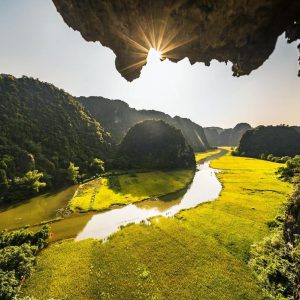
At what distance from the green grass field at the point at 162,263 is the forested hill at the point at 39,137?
3378 centimetres

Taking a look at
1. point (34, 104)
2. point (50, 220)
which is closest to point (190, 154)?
point (34, 104)

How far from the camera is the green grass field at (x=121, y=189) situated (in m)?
49.9

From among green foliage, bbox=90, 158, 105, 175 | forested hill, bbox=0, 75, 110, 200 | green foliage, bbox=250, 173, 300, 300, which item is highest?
forested hill, bbox=0, 75, 110, 200

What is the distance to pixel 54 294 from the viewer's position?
20.4 meters

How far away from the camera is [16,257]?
23.9 meters

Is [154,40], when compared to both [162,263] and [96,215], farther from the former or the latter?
[96,215]

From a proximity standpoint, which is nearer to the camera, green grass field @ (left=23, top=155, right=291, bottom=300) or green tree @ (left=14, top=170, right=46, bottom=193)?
green grass field @ (left=23, top=155, right=291, bottom=300)

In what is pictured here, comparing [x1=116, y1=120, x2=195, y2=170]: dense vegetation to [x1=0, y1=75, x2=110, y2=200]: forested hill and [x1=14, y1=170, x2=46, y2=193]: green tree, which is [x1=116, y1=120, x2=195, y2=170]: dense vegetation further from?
[x1=14, y1=170, x2=46, y2=193]: green tree

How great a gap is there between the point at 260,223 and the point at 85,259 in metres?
25.1

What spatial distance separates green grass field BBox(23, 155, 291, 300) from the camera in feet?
66.9

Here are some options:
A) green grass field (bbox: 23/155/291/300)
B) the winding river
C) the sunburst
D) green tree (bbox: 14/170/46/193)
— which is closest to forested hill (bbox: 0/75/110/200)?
green tree (bbox: 14/170/46/193)

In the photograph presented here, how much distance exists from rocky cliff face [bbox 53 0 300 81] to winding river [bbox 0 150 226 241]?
26794 mm

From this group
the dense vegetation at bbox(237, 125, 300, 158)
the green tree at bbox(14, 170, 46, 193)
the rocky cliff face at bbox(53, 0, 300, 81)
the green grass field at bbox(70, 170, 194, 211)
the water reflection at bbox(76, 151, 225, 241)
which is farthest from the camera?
the dense vegetation at bbox(237, 125, 300, 158)

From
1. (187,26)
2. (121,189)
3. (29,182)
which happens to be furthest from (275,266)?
(29,182)
